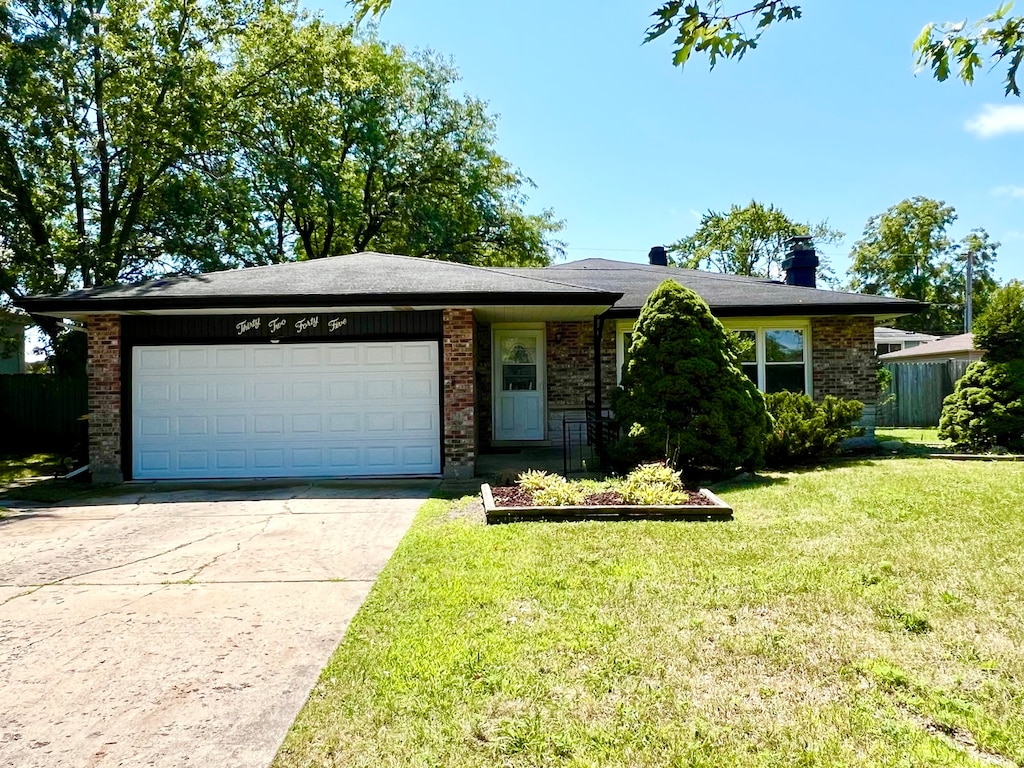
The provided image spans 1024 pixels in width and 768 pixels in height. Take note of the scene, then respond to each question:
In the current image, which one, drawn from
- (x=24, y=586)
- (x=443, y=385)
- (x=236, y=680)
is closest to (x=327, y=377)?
(x=443, y=385)

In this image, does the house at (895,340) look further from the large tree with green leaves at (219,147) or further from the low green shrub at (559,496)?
the low green shrub at (559,496)

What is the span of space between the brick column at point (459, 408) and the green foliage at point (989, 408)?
8.83 m

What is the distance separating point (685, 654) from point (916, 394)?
18464 mm

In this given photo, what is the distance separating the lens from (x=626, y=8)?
8.62 ft

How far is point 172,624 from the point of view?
153 inches

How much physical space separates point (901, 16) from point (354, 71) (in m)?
22.1

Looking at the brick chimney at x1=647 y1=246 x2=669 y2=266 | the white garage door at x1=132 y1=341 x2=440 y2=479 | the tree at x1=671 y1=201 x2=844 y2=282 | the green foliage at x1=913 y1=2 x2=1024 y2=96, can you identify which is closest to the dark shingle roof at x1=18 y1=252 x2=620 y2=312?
the white garage door at x1=132 y1=341 x2=440 y2=479

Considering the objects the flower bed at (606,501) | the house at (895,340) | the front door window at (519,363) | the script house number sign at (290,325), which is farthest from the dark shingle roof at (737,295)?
the house at (895,340)

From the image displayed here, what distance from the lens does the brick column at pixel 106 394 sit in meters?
9.65

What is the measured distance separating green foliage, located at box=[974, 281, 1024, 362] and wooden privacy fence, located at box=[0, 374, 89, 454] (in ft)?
63.4

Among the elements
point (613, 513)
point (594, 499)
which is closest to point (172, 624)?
point (613, 513)

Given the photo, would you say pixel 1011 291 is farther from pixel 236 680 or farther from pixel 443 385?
pixel 236 680

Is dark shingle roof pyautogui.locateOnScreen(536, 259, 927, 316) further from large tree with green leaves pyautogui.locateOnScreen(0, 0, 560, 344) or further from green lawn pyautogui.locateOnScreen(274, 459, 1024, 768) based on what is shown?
large tree with green leaves pyautogui.locateOnScreen(0, 0, 560, 344)

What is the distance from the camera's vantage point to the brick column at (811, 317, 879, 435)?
1215 cm
